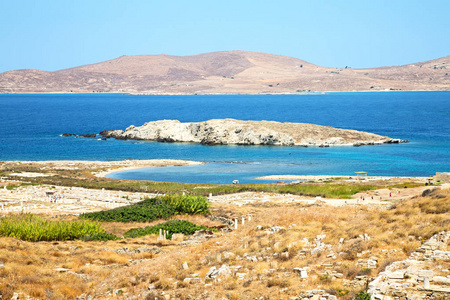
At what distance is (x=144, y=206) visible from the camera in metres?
32.4

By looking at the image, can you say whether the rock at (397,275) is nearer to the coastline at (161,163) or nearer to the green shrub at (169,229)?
the green shrub at (169,229)

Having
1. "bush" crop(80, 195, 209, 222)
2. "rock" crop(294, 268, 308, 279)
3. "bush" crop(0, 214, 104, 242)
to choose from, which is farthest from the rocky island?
"rock" crop(294, 268, 308, 279)

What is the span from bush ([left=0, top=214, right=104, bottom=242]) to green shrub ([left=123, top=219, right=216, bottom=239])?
1.77 m

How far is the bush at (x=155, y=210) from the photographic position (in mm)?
30266

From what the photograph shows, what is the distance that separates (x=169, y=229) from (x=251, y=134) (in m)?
73.8

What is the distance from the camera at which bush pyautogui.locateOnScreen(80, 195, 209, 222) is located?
30266mm

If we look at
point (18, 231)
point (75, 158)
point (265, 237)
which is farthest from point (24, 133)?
point (265, 237)

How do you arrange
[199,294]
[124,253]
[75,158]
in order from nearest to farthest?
[199,294], [124,253], [75,158]

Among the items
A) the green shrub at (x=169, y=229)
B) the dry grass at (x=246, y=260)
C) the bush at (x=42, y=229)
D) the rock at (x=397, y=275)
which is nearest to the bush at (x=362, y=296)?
the dry grass at (x=246, y=260)

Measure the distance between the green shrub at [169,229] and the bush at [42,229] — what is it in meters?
1.77

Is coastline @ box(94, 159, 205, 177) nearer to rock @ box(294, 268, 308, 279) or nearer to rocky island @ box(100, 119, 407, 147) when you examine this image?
rocky island @ box(100, 119, 407, 147)

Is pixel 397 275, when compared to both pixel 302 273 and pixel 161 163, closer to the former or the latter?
pixel 302 273

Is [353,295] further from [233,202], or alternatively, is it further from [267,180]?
[267,180]

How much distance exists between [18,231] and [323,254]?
1427 cm
